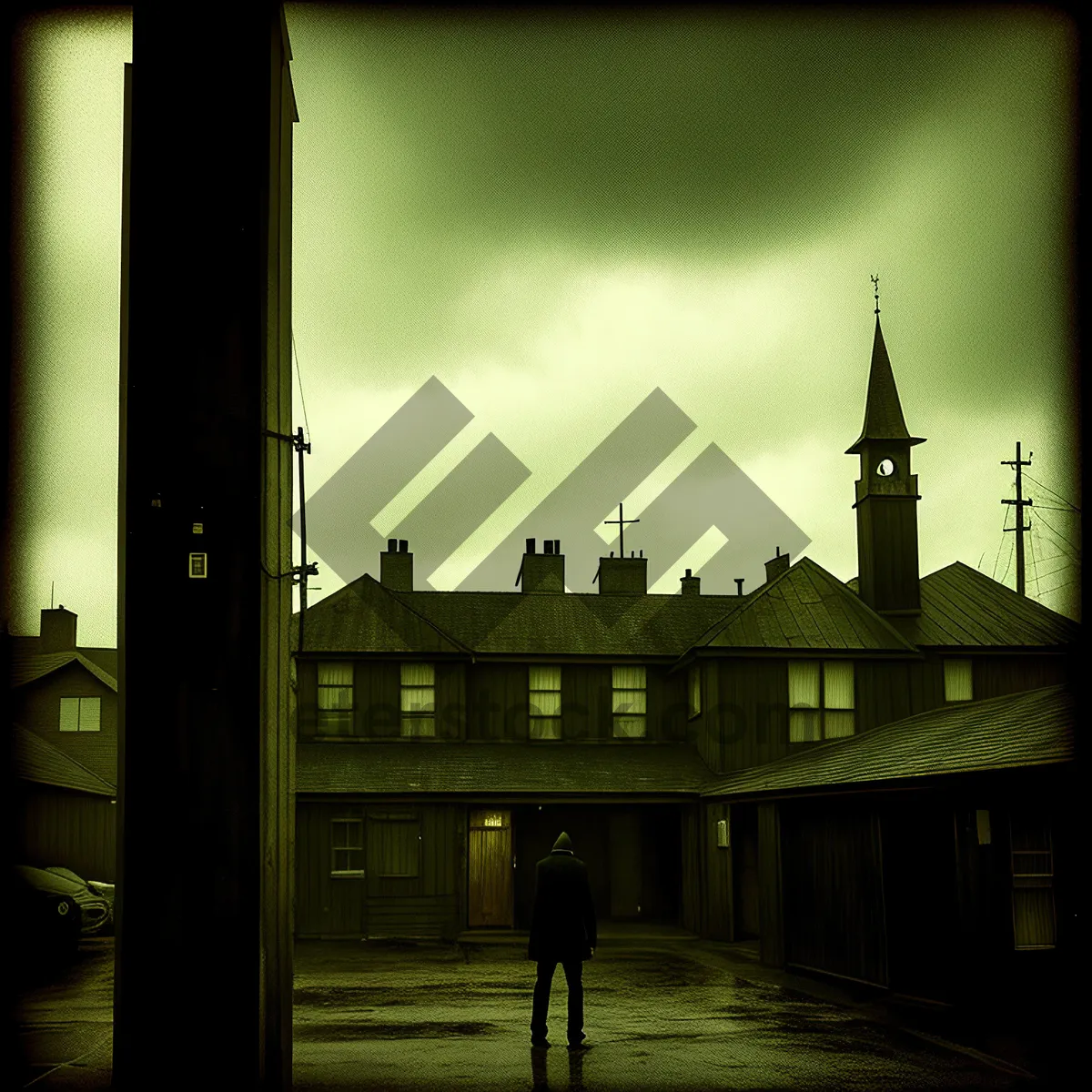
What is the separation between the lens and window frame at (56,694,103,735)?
3684cm

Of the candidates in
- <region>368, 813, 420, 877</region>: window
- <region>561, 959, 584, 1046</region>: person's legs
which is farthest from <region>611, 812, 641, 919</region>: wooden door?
<region>561, 959, 584, 1046</region>: person's legs

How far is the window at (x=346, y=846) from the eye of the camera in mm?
29688

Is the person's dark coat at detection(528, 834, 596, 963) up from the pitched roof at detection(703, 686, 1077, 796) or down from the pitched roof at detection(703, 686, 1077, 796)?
down

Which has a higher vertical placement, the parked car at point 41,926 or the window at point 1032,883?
the window at point 1032,883

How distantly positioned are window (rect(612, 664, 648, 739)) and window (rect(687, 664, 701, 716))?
116 centimetres

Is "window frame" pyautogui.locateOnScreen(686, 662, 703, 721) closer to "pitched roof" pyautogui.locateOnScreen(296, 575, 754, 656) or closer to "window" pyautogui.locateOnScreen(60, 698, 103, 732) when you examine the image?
"pitched roof" pyautogui.locateOnScreen(296, 575, 754, 656)

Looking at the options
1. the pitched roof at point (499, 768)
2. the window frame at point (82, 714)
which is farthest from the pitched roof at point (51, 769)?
the pitched roof at point (499, 768)

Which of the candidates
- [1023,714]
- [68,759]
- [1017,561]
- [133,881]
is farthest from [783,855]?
[1017,561]

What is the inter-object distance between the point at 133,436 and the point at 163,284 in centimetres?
103

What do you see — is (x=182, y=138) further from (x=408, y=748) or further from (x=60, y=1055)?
(x=408, y=748)

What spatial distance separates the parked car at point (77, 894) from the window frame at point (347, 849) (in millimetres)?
4751

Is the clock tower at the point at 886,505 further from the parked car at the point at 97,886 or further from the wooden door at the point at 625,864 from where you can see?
the parked car at the point at 97,886

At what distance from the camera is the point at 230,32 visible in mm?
9086

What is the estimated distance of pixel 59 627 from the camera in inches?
1626
